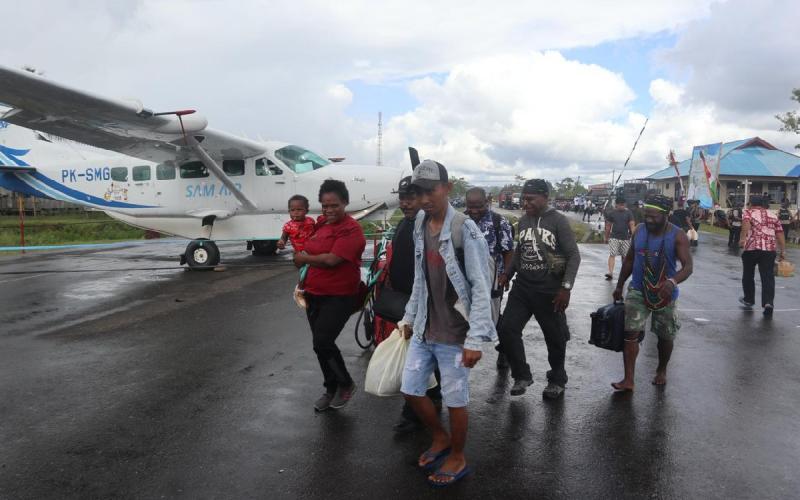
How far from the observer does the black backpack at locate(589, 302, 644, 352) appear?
474 centimetres

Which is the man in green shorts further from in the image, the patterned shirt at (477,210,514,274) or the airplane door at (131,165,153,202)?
the airplane door at (131,165,153,202)

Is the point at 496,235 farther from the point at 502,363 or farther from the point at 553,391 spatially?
the point at 553,391

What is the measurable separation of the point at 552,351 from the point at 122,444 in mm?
3270

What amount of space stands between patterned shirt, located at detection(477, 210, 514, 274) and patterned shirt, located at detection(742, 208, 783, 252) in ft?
14.8

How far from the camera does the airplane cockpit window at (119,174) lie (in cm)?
1417

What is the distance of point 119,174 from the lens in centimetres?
1420

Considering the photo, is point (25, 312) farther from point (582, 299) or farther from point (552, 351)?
point (582, 299)

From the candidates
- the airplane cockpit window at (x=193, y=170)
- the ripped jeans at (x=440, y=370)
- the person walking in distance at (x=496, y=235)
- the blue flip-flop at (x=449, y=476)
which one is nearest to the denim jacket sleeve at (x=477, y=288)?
the ripped jeans at (x=440, y=370)

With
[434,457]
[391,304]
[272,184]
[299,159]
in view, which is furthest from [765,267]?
[272,184]

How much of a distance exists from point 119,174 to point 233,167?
320cm

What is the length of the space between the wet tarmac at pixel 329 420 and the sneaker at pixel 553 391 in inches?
3.2

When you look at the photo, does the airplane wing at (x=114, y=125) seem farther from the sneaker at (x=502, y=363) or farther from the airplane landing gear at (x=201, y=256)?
the sneaker at (x=502, y=363)

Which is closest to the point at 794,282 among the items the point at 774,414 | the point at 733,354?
the point at 733,354

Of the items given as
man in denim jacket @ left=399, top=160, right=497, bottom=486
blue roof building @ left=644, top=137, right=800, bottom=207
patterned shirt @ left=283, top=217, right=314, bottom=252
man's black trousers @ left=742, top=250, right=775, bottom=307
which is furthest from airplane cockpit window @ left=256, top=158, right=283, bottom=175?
blue roof building @ left=644, top=137, right=800, bottom=207
